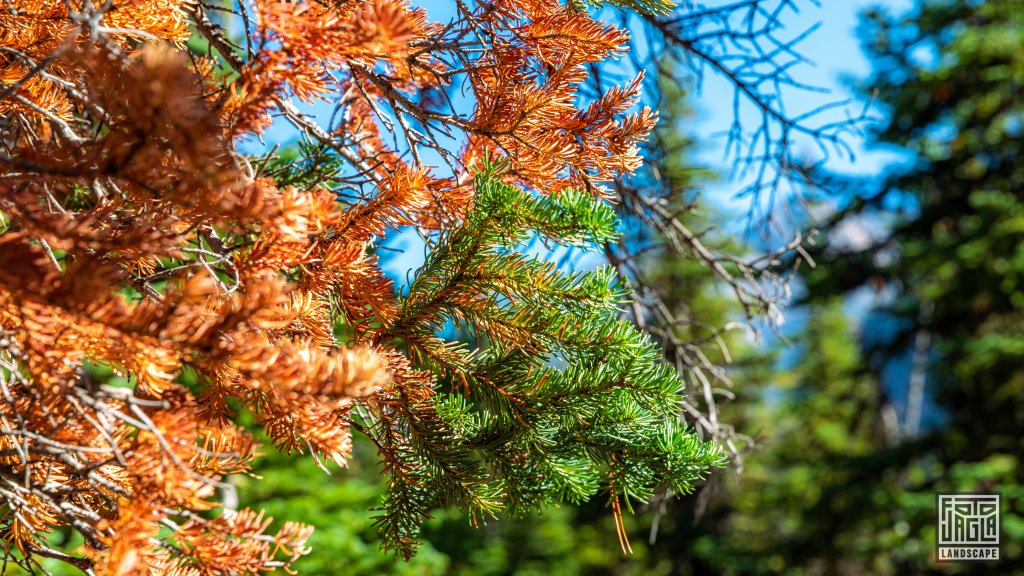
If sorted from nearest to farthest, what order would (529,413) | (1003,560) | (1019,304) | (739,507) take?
(529,413)
(1003,560)
(1019,304)
(739,507)

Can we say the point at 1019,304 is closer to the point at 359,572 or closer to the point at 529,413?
the point at 359,572

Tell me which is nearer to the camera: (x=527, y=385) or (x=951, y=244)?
(x=527, y=385)

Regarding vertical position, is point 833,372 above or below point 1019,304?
above

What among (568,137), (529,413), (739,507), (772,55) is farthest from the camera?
(739,507)

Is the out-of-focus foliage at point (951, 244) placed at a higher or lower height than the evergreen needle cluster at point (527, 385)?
higher

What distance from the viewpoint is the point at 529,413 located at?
1.36 metres

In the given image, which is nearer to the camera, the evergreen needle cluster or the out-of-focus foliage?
the evergreen needle cluster

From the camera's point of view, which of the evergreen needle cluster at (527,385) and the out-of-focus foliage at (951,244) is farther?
the out-of-focus foliage at (951,244)

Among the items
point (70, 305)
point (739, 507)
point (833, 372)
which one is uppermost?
point (833, 372)

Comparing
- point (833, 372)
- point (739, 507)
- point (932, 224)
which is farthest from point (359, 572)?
point (833, 372)

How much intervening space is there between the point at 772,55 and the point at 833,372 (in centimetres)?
1380

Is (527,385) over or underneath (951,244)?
underneath

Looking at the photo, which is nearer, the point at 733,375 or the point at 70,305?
the point at 70,305

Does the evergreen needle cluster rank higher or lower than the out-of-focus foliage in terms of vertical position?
lower
